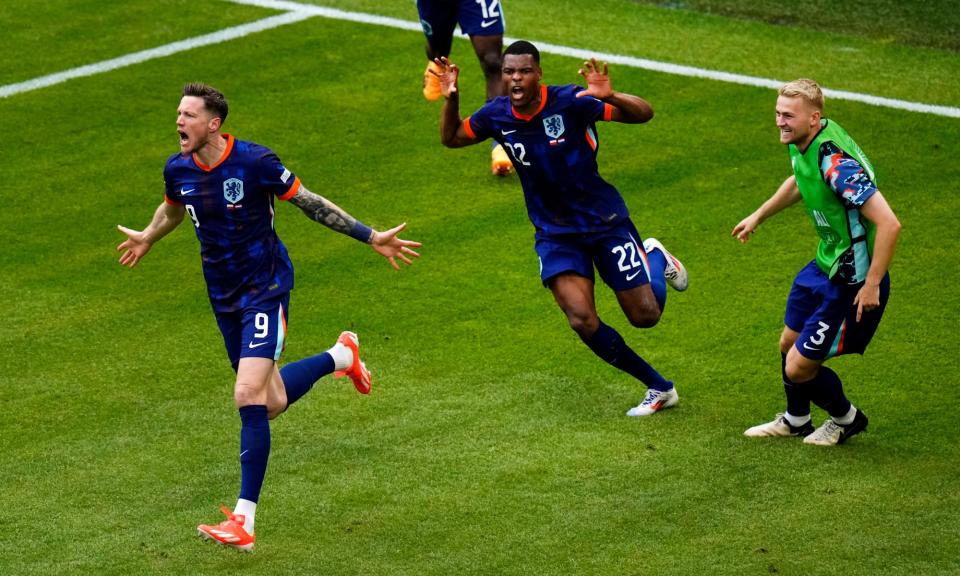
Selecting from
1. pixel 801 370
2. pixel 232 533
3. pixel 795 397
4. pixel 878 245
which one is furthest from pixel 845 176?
pixel 232 533

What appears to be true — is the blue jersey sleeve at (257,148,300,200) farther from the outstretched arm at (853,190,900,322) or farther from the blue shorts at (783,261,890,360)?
the outstretched arm at (853,190,900,322)

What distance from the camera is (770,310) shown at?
35.9 ft

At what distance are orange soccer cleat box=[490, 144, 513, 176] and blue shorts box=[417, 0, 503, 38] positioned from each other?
1.07m

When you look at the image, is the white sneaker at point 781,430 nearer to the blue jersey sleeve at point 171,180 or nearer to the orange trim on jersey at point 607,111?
the orange trim on jersey at point 607,111

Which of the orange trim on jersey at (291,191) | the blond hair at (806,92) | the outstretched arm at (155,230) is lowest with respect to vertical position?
the outstretched arm at (155,230)

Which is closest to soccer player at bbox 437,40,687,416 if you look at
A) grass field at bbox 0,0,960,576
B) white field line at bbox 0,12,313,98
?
grass field at bbox 0,0,960,576

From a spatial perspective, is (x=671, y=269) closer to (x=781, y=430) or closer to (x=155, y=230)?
(x=781, y=430)

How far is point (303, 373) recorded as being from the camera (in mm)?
9148

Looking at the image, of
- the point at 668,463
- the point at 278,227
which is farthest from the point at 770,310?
the point at 278,227

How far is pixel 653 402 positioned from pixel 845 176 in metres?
2.07

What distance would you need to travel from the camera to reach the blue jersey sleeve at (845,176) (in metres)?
8.19

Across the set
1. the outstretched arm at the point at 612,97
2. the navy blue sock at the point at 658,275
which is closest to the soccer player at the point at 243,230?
the outstretched arm at the point at 612,97

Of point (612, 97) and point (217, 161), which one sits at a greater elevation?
point (612, 97)

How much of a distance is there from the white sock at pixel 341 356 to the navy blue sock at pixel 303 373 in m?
0.04
